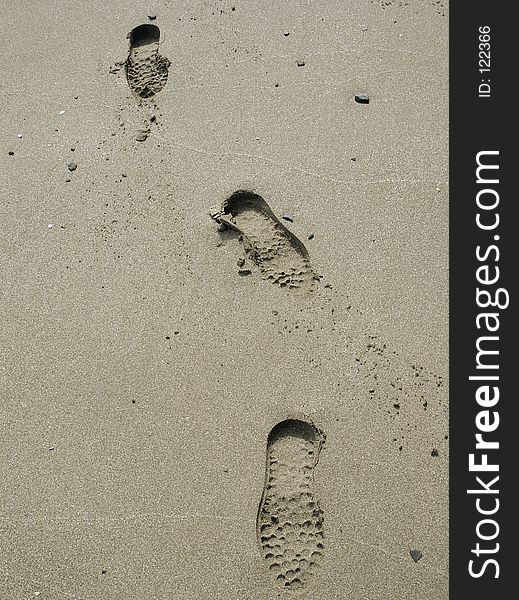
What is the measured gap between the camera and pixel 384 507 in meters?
2.32

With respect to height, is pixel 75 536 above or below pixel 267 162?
below

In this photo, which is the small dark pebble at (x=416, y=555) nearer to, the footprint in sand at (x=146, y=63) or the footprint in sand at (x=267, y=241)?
the footprint in sand at (x=267, y=241)

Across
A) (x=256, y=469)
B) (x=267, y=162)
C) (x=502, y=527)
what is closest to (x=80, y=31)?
(x=267, y=162)

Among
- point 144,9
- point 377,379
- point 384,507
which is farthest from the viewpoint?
point 144,9

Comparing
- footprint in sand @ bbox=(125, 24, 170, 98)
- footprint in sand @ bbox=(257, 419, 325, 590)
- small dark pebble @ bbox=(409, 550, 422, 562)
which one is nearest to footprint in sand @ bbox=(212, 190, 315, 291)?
footprint in sand @ bbox=(257, 419, 325, 590)

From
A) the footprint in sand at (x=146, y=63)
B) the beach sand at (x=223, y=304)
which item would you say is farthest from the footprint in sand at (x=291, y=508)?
the footprint in sand at (x=146, y=63)

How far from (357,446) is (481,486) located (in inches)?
18.6

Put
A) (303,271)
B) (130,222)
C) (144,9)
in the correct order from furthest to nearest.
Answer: (144,9) → (130,222) → (303,271)

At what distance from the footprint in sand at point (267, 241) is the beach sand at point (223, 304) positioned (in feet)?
0.04

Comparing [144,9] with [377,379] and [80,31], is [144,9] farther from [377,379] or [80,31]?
[377,379]

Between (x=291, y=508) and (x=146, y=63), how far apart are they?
2328 mm

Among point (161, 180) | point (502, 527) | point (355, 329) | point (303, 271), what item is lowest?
point (502, 527)

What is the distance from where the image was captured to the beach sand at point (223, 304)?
231 cm

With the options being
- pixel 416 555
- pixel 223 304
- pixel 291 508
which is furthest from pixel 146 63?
pixel 416 555
